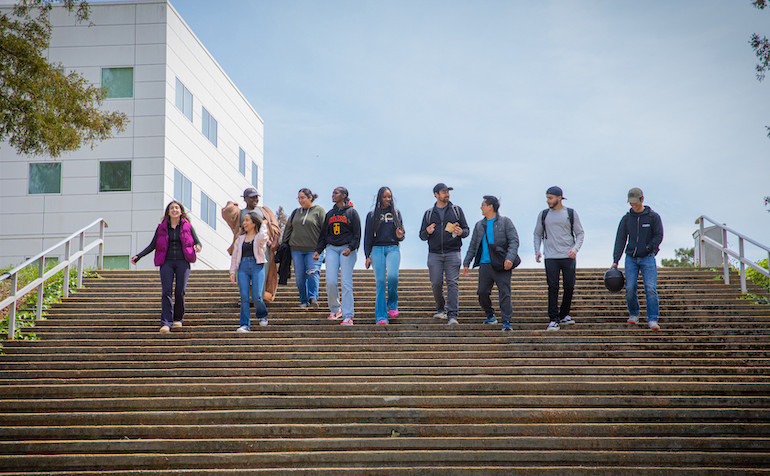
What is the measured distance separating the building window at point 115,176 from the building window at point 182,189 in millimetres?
1827

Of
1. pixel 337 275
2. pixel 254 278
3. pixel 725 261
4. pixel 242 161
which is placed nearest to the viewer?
pixel 254 278

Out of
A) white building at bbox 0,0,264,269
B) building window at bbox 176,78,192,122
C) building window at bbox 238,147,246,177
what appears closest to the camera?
white building at bbox 0,0,264,269

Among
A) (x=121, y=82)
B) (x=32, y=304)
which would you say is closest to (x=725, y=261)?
(x=32, y=304)

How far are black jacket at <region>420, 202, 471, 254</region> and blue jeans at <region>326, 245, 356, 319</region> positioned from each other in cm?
113

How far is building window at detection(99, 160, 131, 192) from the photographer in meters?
28.4

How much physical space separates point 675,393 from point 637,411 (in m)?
0.85

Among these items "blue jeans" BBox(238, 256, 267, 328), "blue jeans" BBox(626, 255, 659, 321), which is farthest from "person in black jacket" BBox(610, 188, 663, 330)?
"blue jeans" BBox(238, 256, 267, 328)

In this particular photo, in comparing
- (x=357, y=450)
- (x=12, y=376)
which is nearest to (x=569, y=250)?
(x=357, y=450)

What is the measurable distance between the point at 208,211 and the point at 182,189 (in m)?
2.83

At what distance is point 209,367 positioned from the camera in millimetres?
9156

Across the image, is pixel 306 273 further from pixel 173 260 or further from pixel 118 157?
pixel 118 157

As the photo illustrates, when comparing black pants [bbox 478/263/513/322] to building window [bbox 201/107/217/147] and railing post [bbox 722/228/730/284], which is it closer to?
railing post [bbox 722/228/730/284]

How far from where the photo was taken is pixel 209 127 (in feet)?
111

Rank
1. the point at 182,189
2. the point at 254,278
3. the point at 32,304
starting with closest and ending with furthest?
the point at 254,278
the point at 32,304
the point at 182,189
